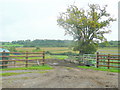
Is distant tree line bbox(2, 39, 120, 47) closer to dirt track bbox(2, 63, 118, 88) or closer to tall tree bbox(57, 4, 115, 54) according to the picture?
tall tree bbox(57, 4, 115, 54)

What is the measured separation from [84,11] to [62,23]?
4.31 m

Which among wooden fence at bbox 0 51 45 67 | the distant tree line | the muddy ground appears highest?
the distant tree line

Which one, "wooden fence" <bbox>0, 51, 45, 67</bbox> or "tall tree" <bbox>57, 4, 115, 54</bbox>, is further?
"tall tree" <bbox>57, 4, 115, 54</bbox>

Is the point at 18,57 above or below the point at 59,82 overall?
above

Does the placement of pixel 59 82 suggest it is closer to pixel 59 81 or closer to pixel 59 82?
pixel 59 82

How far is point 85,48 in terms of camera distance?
85.6 feet

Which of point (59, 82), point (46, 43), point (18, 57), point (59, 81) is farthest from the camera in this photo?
point (46, 43)

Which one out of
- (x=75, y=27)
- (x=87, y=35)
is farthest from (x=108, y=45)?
(x=75, y=27)

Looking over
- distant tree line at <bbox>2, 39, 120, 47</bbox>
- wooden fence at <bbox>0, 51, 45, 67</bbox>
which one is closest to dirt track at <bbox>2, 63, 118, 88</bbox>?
wooden fence at <bbox>0, 51, 45, 67</bbox>

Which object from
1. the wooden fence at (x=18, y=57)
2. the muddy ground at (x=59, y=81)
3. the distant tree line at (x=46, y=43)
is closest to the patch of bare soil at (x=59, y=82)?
the muddy ground at (x=59, y=81)

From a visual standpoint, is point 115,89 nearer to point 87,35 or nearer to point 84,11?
point 87,35

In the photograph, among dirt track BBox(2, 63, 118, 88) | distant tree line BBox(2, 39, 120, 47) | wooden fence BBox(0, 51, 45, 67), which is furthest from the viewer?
distant tree line BBox(2, 39, 120, 47)

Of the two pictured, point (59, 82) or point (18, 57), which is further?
point (18, 57)

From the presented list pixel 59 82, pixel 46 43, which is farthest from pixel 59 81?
pixel 46 43
